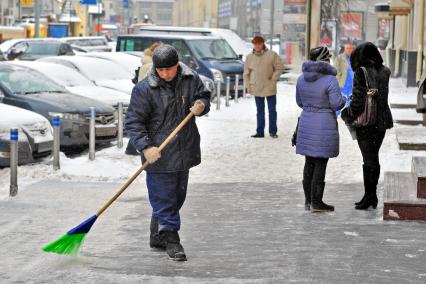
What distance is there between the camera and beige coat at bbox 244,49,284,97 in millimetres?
17031

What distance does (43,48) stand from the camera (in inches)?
1454

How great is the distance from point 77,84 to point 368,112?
982 centimetres

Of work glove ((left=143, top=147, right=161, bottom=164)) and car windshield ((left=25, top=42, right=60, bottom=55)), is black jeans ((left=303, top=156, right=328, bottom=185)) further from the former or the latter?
car windshield ((left=25, top=42, right=60, bottom=55))

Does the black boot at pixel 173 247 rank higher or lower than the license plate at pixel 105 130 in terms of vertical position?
lower

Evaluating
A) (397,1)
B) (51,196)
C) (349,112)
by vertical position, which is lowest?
(51,196)

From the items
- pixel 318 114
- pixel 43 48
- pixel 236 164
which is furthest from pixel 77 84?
pixel 43 48

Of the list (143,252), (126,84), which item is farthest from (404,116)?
(143,252)

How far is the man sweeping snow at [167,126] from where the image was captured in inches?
294

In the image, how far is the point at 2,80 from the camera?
1580 cm

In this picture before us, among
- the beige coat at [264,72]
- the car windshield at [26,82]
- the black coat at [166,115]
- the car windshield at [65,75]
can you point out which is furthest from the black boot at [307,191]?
the car windshield at [65,75]

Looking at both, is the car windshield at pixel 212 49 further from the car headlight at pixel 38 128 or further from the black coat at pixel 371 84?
the black coat at pixel 371 84

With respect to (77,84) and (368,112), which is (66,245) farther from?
(77,84)

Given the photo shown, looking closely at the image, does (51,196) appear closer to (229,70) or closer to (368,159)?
(368,159)

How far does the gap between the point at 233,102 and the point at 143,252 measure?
62.2ft
